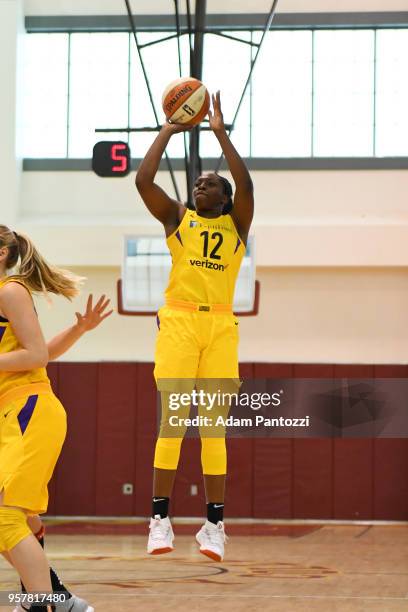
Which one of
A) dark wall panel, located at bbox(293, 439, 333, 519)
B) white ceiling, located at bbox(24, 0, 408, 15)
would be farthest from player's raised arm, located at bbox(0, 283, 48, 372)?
white ceiling, located at bbox(24, 0, 408, 15)

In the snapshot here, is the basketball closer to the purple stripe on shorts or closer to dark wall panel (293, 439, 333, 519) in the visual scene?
the purple stripe on shorts

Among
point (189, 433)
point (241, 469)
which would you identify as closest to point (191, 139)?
point (241, 469)

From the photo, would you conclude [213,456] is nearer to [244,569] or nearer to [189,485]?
[244,569]

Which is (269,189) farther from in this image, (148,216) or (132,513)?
(132,513)

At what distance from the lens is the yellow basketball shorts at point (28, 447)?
550 centimetres

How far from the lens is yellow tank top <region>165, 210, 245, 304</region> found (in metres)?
6.68

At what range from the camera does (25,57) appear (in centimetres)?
1688

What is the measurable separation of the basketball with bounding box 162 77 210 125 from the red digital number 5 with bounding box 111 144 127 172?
22.8ft

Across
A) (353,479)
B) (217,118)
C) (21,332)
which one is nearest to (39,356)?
(21,332)

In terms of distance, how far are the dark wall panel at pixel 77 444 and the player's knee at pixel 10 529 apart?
11.0m

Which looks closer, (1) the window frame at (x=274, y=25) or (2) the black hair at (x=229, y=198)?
(2) the black hair at (x=229, y=198)

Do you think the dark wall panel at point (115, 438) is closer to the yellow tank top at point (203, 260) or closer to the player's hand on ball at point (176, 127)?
the yellow tank top at point (203, 260)

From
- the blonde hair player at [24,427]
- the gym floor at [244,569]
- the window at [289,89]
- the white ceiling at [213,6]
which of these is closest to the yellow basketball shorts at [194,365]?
the blonde hair player at [24,427]

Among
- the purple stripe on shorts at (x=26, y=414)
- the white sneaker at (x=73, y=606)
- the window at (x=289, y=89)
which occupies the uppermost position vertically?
the window at (x=289, y=89)
